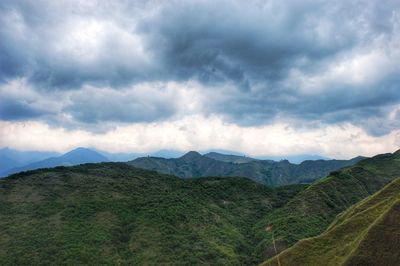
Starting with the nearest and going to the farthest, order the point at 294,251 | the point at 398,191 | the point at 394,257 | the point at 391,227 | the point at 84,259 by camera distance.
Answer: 1. the point at 394,257
2. the point at 391,227
3. the point at 294,251
4. the point at 398,191
5. the point at 84,259

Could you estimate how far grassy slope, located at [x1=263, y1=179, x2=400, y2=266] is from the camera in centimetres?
13050

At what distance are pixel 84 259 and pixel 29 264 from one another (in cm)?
2523

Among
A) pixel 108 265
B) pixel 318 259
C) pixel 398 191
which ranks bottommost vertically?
pixel 108 265

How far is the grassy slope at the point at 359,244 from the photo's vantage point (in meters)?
130

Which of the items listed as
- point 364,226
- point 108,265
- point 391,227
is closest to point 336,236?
point 364,226

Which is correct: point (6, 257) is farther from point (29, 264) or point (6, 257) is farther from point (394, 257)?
point (394, 257)

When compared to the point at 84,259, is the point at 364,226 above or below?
above

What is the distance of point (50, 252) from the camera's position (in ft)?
654

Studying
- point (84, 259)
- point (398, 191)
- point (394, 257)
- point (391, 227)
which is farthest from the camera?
point (84, 259)

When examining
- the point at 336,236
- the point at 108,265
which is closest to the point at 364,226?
the point at 336,236

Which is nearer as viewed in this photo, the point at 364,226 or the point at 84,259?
the point at 364,226

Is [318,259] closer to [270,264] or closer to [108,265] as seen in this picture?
[270,264]

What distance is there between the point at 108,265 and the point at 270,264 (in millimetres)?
86942

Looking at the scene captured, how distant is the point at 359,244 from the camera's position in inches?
5359
